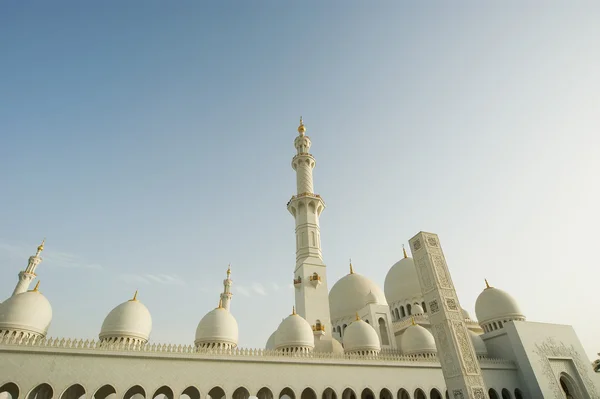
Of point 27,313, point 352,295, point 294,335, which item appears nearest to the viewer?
point 27,313

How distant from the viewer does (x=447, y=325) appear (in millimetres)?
14148

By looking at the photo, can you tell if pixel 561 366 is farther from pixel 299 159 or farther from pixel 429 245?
pixel 299 159

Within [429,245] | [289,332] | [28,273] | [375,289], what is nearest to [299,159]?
[375,289]

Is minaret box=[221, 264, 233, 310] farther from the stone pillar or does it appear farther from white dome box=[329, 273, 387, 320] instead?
the stone pillar

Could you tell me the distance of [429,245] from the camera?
1631cm

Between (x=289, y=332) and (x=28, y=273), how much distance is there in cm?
2517

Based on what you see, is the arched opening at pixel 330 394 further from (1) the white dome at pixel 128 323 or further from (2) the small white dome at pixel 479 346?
(2) the small white dome at pixel 479 346

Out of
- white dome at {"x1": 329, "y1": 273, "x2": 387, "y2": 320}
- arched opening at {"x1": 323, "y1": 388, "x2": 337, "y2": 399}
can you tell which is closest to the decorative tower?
arched opening at {"x1": 323, "y1": 388, "x2": 337, "y2": 399}

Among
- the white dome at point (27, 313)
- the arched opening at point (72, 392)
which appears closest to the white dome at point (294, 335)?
the arched opening at point (72, 392)

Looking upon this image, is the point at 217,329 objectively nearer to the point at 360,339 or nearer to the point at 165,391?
the point at 165,391

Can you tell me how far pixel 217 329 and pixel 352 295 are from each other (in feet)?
47.9

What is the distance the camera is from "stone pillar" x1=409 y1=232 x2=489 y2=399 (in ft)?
43.8

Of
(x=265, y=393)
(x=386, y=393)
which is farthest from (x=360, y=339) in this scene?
(x=265, y=393)

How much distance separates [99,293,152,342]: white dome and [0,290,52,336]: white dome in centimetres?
309
